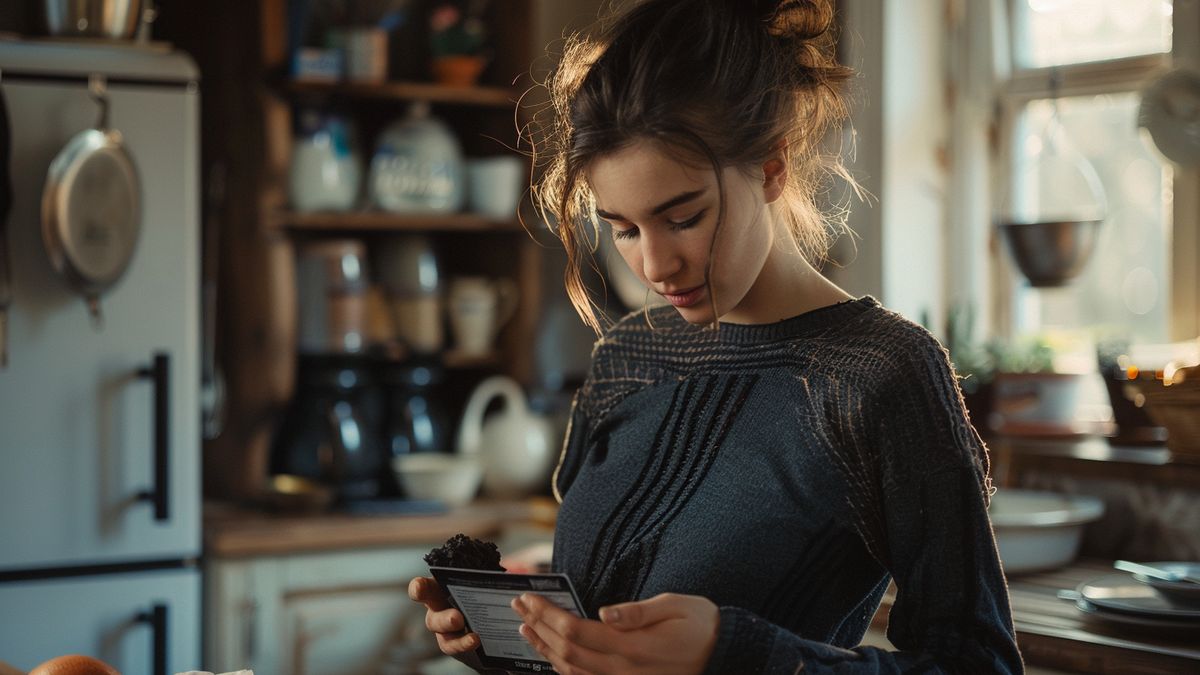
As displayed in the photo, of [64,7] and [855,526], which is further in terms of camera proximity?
[64,7]

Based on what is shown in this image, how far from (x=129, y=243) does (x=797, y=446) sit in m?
1.65

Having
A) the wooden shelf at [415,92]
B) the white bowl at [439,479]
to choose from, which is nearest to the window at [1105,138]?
the wooden shelf at [415,92]

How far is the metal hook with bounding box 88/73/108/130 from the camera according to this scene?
2.34m

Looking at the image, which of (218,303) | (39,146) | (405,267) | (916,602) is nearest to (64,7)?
(39,146)

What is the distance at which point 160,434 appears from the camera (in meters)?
2.39

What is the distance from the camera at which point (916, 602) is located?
39.6 inches

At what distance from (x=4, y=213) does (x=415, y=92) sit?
950mm

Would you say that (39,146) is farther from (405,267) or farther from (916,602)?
(916,602)

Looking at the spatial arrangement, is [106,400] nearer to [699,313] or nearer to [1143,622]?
[699,313]

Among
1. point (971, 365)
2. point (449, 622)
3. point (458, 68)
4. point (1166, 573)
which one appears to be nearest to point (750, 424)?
point (449, 622)

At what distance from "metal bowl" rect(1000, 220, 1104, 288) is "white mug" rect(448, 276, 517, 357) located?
3.71ft

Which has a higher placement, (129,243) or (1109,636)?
(129,243)

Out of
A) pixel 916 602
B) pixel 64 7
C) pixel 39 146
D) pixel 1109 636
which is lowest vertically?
pixel 1109 636

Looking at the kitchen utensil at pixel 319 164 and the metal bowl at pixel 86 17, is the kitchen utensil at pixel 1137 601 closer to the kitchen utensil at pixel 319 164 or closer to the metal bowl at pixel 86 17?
the kitchen utensil at pixel 319 164
